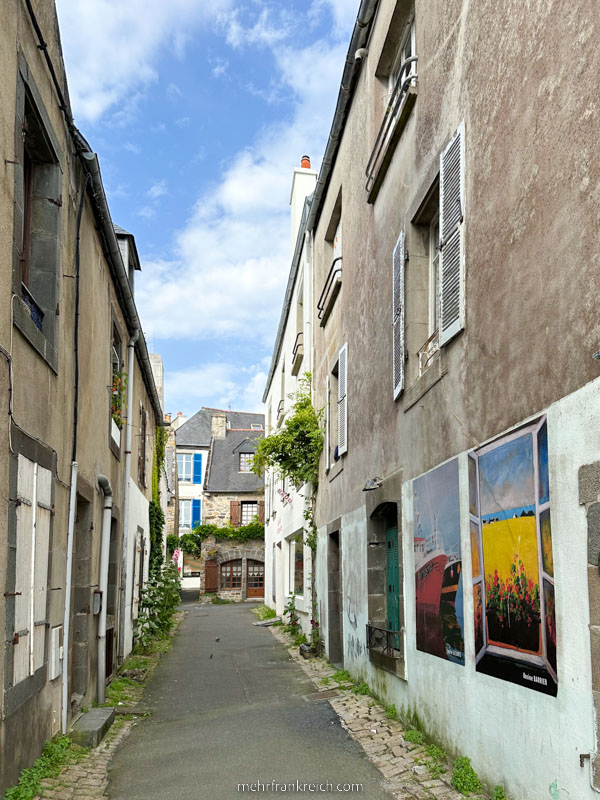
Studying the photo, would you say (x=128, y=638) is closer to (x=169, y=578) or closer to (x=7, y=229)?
(x=169, y=578)

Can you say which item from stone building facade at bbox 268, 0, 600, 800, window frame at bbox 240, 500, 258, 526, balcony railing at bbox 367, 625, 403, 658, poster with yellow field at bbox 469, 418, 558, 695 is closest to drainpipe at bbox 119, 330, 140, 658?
stone building facade at bbox 268, 0, 600, 800

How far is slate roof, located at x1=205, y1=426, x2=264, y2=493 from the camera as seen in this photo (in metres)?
34.5

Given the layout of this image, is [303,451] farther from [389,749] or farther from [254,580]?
[254,580]

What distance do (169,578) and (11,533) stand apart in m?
12.7

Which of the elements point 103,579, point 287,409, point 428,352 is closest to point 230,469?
point 287,409

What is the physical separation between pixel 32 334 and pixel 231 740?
153 inches

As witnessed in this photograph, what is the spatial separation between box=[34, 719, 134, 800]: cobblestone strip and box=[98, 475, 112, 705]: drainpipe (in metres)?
1.34

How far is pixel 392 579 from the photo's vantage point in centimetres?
820

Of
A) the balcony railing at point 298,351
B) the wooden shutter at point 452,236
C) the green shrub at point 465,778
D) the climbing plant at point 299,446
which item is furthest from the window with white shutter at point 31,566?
the balcony railing at point 298,351

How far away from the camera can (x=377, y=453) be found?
834 centimetres

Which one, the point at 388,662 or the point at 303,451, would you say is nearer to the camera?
the point at 388,662

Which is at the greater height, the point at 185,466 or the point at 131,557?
the point at 185,466

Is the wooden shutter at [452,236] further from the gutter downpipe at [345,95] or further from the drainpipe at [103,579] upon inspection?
the drainpipe at [103,579]

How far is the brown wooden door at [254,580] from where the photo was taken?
31.4m
